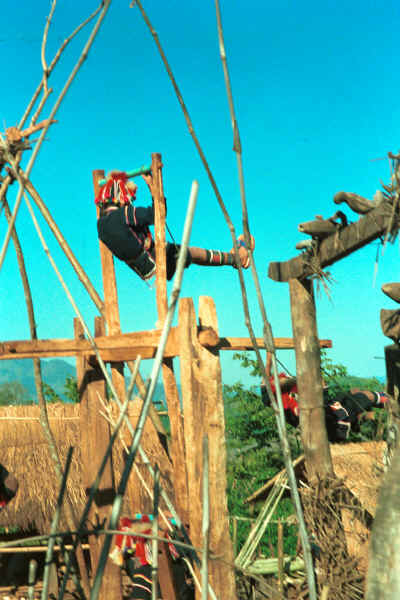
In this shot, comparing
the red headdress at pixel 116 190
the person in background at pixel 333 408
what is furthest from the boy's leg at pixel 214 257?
the person in background at pixel 333 408

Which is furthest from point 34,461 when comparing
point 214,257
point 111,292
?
point 214,257

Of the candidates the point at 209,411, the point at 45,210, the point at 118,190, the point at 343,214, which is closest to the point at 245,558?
the point at 209,411

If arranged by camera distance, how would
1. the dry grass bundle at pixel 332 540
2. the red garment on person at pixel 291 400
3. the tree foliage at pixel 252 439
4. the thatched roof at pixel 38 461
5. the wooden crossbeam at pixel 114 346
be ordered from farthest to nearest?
1. the tree foliage at pixel 252 439
2. the thatched roof at pixel 38 461
3. the red garment on person at pixel 291 400
4. the dry grass bundle at pixel 332 540
5. the wooden crossbeam at pixel 114 346

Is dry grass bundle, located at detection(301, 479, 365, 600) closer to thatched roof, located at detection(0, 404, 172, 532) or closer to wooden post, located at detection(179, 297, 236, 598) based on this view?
wooden post, located at detection(179, 297, 236, 598)

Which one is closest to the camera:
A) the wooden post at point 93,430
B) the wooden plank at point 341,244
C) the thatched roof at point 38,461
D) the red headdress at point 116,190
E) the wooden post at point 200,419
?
the wooden post at point 200,419

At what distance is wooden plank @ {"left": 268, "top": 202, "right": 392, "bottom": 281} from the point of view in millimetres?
3469

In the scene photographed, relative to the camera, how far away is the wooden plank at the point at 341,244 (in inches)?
137

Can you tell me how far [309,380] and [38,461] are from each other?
3.73 meters

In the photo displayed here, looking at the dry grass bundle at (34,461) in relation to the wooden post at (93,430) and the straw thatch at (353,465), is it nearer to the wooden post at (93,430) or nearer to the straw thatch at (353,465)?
the wooden post at (93,430)

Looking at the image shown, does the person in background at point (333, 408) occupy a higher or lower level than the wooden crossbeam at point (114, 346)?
lower

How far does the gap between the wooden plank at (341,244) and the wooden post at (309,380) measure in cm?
13

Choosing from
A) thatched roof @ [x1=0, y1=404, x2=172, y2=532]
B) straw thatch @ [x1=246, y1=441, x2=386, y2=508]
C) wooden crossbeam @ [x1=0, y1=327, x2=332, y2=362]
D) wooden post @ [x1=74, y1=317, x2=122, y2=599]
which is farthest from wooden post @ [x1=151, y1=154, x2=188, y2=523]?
straw thatch @ [x1=246, y1=441, x2=386, y2=508]

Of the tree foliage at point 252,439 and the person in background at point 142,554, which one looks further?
the tree foliage at point 252,439

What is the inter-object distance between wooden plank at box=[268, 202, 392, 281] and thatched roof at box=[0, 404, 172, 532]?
2201 mm
